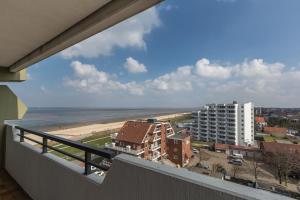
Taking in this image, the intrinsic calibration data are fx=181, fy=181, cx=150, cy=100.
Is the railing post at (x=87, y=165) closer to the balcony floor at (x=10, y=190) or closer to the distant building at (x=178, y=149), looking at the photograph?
the distant building at (x=178, y=149)

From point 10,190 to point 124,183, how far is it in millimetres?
2453

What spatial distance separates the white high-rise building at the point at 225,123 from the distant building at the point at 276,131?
25 cm

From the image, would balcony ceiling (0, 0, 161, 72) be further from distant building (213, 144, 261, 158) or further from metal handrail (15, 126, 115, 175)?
distant building (213, 144, 261, 158)

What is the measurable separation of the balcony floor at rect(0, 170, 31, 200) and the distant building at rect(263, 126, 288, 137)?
311cm

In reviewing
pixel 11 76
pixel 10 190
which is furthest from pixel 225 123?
pixel 11 76

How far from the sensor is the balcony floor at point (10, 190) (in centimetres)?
231

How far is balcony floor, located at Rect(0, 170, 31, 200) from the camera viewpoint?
2.31 m

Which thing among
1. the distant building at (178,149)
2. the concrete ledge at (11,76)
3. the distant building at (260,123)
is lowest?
the distant building at (178,149)

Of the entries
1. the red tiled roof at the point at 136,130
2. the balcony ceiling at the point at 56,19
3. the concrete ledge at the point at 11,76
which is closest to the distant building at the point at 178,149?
the red tiled roof at the point at 136,130

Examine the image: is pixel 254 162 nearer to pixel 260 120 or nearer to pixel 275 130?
pixel 275 130

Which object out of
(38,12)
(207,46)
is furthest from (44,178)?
(207,46)

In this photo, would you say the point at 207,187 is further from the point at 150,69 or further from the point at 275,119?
the point at 150,69

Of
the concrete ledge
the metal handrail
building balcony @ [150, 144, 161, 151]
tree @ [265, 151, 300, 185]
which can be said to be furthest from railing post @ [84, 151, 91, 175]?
the concrete ledge

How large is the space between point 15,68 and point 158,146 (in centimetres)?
278
